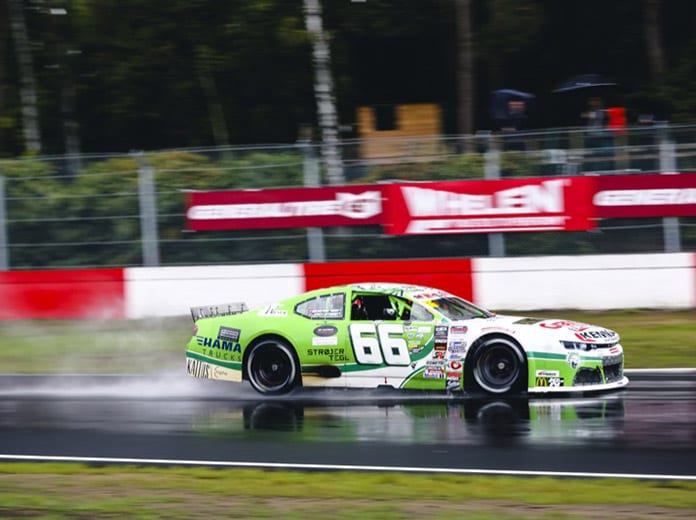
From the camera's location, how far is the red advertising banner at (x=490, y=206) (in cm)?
1734

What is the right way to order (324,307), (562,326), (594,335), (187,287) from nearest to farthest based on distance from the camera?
(594,335) → (562,326) → (324,307) → (187,287)

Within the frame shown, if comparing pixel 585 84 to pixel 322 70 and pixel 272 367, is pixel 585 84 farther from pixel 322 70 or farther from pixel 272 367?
pixel 272 367

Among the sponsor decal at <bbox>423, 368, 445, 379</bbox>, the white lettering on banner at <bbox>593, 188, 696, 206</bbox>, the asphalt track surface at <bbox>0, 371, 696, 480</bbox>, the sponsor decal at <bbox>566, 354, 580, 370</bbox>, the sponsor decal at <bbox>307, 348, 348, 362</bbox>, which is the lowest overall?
the asphalt track surface at <bbox>0, 371, 696, 480</bbox>

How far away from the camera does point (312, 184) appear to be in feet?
60.5

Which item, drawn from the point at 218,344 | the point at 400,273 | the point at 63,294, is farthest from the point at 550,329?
the point at 63,294

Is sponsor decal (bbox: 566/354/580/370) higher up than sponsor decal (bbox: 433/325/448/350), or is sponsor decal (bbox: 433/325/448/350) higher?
sponsor decal (bbox: 433/325/448/350)

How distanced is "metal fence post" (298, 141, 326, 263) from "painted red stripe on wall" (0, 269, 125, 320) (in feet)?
10.5

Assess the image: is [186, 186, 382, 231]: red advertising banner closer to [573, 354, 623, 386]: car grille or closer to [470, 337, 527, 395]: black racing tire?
[470, 337, 527, 395]: black racing tire

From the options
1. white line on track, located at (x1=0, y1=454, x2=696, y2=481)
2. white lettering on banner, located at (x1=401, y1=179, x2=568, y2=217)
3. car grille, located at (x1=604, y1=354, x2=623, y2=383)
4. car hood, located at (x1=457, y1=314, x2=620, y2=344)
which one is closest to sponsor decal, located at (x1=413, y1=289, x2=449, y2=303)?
car hood, located at (x1=457, y1=314, x2=620, y2=344)

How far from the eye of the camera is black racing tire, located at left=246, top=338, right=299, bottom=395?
40.9 feet

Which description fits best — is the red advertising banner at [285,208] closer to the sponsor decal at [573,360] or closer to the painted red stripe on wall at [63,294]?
the painted red stripe on wall at [63,294]

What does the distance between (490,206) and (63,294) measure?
7185mm

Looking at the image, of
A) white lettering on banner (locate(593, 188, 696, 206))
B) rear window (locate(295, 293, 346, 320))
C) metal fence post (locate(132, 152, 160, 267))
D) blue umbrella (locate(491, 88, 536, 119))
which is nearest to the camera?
rear window (locate(295, 293, 346, 320))

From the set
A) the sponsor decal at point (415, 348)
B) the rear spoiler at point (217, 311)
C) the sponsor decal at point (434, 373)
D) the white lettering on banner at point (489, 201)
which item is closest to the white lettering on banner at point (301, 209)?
the white lettering on banner at point (489, 201)
